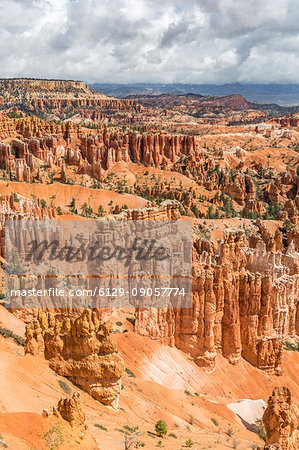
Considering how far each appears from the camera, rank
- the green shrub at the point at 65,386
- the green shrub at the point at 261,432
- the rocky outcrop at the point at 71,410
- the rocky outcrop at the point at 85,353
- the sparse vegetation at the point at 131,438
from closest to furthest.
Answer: the rocky outcrop at the point at 71,410
the sparse vegetation at the point at 131,438
the green shrub at the point at 65,386
the rocky outcrop at the point at 85,353
the green shrub at the point at 261,432

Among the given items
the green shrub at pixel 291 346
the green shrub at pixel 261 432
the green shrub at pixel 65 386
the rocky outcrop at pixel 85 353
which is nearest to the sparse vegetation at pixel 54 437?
the green shrub at pixel 65 386

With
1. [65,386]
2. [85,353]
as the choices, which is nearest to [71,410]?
[65,386]

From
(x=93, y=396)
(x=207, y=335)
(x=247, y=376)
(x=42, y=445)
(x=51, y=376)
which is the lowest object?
(x=247, y=376)

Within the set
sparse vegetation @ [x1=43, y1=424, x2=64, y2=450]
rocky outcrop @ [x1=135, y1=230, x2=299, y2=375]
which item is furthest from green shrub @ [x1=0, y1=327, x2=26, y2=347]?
sparse vegetation @ [x1=43, y1=424, x2=64, y2=450]

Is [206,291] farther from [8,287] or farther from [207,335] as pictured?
[8,287]

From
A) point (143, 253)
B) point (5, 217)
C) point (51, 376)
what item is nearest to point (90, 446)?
point (51, 376)

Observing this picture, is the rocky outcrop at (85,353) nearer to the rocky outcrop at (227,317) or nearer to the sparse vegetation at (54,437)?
the sparse vegetation at (54,437)

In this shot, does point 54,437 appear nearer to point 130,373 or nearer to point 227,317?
point 130,373
